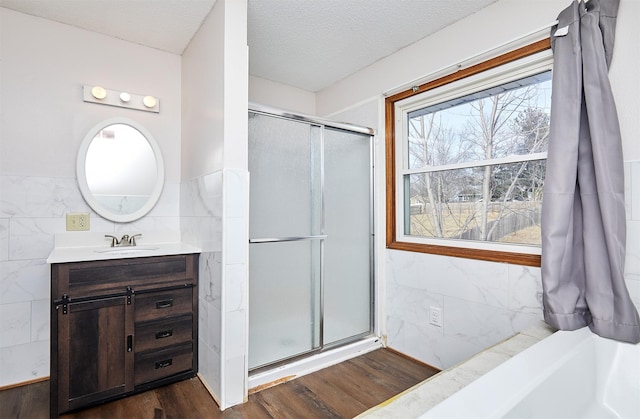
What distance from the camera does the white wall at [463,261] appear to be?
1462 millimetres

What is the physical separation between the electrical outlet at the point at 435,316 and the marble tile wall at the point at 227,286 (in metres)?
1.26

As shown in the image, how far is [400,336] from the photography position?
2482 millimetres

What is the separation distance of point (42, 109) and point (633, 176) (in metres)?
3.29

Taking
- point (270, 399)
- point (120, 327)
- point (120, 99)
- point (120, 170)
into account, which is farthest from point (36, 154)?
point (270, 399)

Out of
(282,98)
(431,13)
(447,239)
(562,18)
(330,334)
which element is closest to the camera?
(562,18)

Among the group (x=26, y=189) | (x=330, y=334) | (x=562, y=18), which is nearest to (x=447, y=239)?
(x=330, y=334)

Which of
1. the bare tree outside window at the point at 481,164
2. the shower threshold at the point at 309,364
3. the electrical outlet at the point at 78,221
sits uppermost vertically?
the bare tree outside window at the point at 481,164

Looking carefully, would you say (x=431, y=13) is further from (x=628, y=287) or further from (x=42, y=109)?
(x=42, y=109)

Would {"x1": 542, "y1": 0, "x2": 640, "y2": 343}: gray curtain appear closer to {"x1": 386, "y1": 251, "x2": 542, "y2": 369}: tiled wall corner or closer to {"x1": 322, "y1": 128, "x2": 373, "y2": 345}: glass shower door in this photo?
{"x1": 386, "y1": 251, "x2": 542, "y2": 369}: tiled wall corner

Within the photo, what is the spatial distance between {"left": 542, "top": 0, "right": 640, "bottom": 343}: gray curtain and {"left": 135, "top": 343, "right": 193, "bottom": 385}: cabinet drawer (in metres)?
2.05

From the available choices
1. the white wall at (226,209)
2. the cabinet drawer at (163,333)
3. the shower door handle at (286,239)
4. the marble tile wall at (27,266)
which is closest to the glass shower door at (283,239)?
the shower door handle at (286,239)

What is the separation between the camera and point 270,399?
6.21 feet

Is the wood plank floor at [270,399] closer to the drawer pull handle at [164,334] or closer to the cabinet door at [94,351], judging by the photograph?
the cabinet door at [94,351]

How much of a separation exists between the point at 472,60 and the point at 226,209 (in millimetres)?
1762
